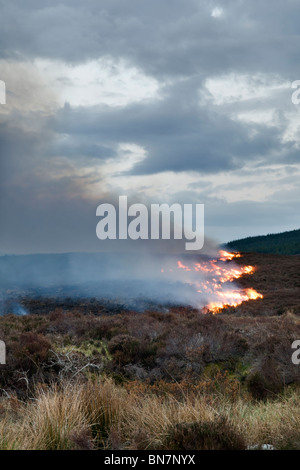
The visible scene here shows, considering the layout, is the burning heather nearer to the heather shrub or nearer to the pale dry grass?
the pale dry grass

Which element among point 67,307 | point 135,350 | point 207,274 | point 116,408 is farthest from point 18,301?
point 116,408

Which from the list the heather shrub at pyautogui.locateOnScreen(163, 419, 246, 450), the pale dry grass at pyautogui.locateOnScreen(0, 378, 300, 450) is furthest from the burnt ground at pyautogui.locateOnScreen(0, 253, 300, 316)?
the heather shrub at pyautogui.locateOnScreen(163, 419, 246, 450)

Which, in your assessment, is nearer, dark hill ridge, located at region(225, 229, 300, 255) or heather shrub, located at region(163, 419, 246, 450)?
heather shrub, located at region(163, 419, 246, 450)

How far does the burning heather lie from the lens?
30.0m

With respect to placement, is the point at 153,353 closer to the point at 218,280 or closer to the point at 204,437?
the point at 204,437

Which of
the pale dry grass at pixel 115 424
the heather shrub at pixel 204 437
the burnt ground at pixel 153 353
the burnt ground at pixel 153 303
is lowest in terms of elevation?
the burnt ground at pixel 153 303

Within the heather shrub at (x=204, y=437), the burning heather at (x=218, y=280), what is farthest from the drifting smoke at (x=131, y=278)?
the heather shrub at (x=204, y=437)

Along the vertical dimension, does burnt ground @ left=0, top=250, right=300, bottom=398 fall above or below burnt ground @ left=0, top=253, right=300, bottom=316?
above

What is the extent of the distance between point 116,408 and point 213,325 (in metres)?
8.33

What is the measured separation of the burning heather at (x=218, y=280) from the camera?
30.0m

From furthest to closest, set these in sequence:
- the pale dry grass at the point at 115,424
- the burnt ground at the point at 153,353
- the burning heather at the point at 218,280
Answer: the burning heather at the point at 218,280
the burnt ground at the point at 153,353
the pale dry grass at the point at 115,424

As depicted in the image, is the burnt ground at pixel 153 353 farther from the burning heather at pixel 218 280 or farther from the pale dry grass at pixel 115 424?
the burning heather at pixel 218 280

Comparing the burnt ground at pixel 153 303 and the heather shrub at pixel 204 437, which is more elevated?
the heather shrub at pixel 204 437
